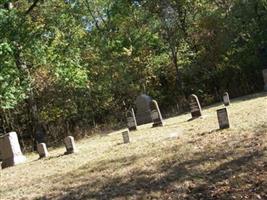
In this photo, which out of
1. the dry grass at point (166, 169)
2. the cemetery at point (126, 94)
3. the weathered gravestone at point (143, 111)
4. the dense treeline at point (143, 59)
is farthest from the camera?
the dense treeline at point (143, 59)

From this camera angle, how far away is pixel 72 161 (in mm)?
15047

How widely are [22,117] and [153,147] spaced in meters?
15.8

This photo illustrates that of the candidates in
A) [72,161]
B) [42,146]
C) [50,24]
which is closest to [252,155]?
[72,161]

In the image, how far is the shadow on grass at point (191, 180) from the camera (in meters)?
8.62

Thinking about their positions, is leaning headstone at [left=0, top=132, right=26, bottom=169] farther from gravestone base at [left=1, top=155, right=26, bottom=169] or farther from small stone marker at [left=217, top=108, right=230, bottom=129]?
small stone marker at [left=217, top=108, right=230, bottom=129]

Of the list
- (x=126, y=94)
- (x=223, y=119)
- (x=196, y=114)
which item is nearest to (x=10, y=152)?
(x=196, y=114)

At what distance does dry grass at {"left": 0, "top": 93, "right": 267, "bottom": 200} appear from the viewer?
902 cm

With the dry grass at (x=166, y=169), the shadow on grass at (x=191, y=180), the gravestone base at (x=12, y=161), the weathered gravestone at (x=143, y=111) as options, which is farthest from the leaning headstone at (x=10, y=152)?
the weathered gravestone at (x=143, y=111)

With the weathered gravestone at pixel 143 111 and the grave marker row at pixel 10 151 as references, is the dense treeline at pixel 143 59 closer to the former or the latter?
the weathered gravestone at pixel 143 111

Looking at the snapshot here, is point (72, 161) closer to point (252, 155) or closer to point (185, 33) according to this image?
point (252, 155)

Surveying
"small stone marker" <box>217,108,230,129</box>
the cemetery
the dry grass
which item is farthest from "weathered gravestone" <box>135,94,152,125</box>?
"small stone marker" <box>217,108,230,129</box>

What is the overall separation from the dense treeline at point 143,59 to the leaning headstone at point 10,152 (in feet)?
26.8

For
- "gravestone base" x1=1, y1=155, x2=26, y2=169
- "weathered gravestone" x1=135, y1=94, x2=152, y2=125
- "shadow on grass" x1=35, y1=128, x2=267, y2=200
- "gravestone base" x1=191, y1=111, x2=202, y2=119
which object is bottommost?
"shadow on grass" x1=35, y1=128, x2=267, y2=200

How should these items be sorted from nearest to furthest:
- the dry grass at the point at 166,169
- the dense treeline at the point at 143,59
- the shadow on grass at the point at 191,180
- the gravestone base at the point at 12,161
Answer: the shadow on grass at the point at 191,180 < the dry grass at the point at 166,169 < the gravestone base at the point at 12,161 < the dense treeline at the point at 143,59
